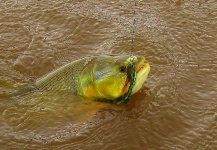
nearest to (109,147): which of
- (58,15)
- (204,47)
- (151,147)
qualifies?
(151,147)

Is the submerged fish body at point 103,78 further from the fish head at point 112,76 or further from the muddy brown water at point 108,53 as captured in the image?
the muddy brown water at point 108,53

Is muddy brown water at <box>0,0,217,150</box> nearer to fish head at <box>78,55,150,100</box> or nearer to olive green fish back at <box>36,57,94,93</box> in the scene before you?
olive green fish back at <box>36,57,94,93</box>

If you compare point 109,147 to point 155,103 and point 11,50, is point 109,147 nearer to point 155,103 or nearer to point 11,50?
point 155,103

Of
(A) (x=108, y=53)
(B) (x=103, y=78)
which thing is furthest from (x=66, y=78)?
(A) (x=108, y=53)

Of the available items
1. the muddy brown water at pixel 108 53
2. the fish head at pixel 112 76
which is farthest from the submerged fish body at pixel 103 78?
the muddy brown water at pixel 108 53

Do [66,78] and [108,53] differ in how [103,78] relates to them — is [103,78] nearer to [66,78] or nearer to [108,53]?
[66,78]

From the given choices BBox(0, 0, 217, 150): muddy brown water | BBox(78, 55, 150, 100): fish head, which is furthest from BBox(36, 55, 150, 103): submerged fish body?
BBox(0, 0, 217, 150): muddy brown water
